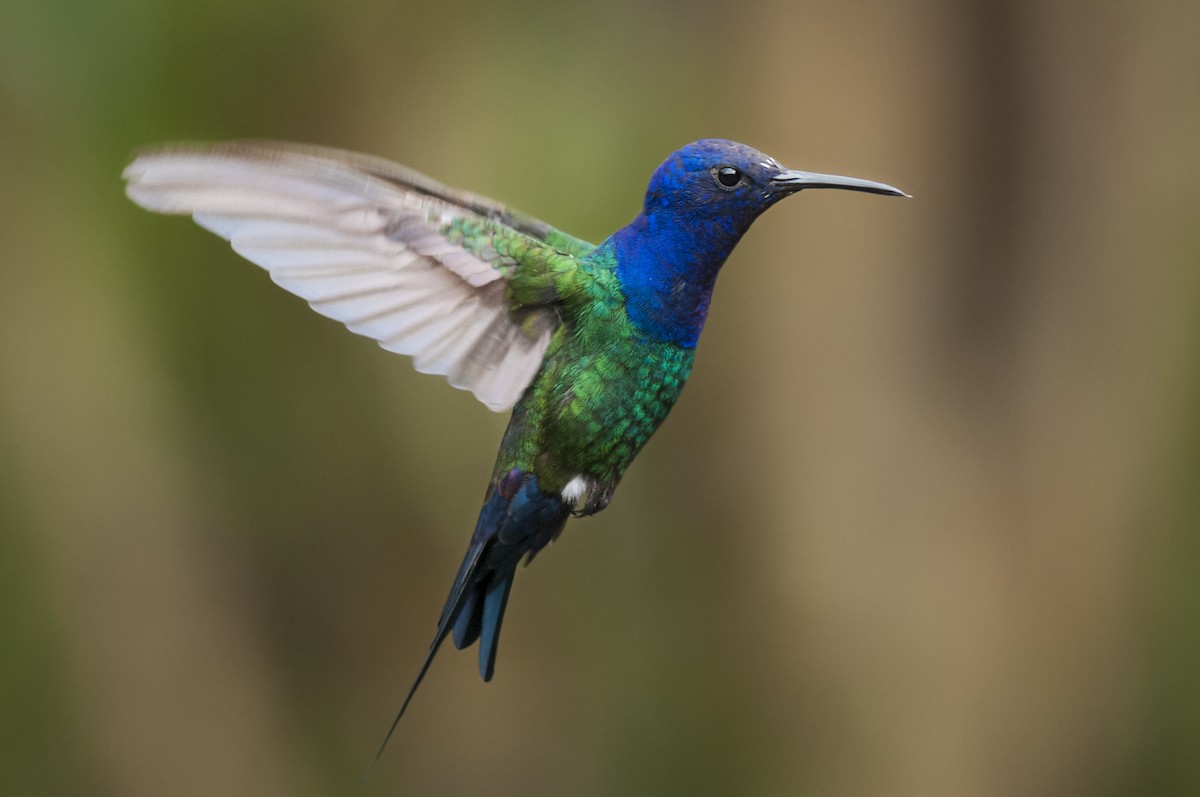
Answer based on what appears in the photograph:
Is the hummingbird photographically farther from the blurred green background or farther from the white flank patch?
the blurred green background

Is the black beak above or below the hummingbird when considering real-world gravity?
above

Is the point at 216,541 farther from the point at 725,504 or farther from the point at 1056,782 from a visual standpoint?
the point at 1056,782

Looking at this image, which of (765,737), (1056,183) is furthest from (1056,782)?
(1056,183)

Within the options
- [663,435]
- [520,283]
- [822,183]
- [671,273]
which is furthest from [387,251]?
[663,435]

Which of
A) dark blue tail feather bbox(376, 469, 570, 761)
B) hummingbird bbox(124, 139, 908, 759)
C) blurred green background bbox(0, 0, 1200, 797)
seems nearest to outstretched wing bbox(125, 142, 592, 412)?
hummingbird bbox(124, 139, 908, 759)

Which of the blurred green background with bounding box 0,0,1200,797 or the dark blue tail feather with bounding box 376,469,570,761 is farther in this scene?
the blurred green background with bounding box 0,0,1200,797

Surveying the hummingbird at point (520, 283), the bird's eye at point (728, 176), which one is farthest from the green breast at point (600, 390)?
the bird's eye at point (728, 176)

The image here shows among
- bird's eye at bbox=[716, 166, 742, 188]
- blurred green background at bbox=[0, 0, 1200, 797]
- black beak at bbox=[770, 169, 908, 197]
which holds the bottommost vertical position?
blurred green background at bbox=[0, 0, 1200, 797]

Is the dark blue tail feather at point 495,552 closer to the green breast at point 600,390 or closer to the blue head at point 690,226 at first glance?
the green breast at point 600,390
